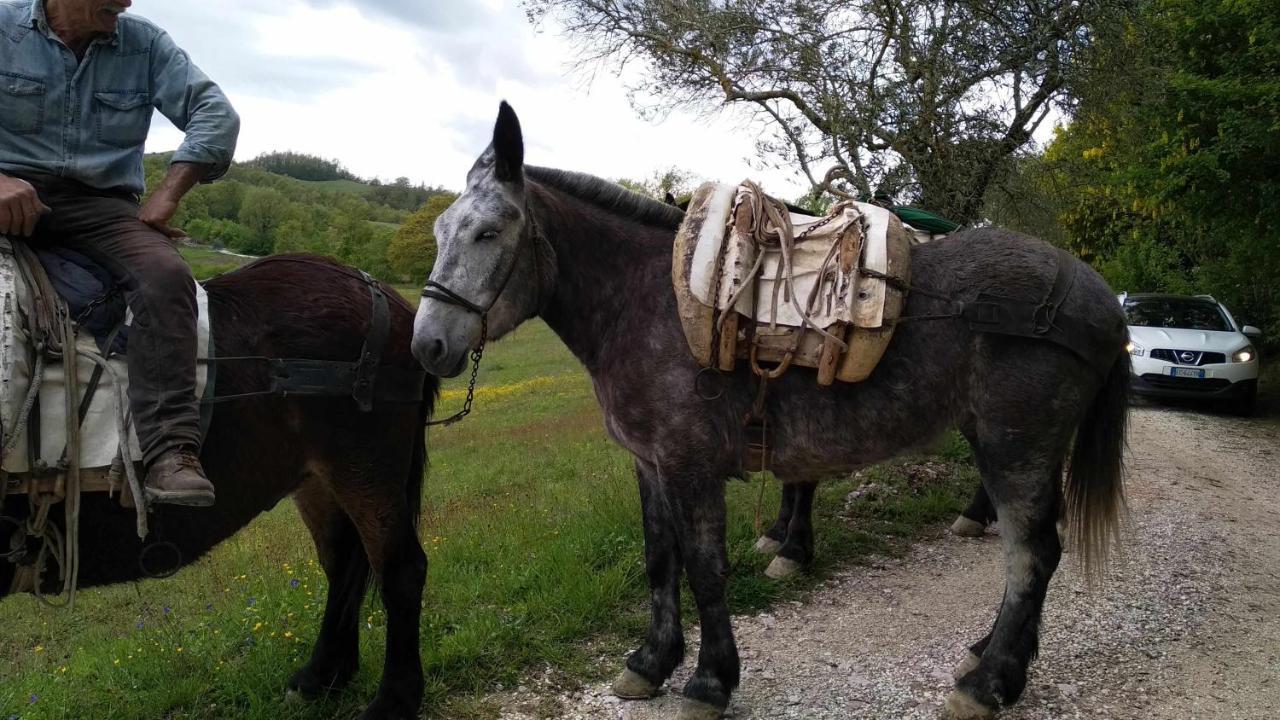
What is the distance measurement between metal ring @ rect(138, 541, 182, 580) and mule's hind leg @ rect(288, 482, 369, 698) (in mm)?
711

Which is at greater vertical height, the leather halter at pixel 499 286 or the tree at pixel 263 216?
the tree at pixel 263 216

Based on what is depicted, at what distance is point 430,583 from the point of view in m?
4.80

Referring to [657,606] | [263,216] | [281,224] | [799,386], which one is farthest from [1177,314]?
[263,216]

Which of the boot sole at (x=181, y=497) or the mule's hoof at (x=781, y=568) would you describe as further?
the mule's hoof at (x=781, y=568)

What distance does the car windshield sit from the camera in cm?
1270

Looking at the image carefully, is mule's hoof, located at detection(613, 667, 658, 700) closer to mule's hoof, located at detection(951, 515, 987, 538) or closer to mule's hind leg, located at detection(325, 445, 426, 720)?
mule's hind leg, located at detection(325, 445, 426, 720)

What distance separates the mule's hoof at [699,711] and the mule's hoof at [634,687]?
0.92 feet

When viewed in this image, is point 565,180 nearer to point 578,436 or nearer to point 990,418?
point 990,418

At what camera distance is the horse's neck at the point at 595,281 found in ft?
11.3

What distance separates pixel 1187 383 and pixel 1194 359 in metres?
0.39

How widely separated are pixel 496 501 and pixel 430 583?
342 cm

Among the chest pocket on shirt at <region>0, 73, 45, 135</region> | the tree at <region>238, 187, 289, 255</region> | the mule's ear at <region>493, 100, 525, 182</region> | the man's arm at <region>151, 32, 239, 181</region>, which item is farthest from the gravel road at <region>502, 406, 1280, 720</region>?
the tree at <region>238, 187, 289, 255</region>

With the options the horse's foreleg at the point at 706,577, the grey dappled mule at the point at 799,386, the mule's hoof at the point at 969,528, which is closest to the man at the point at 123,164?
the grey dappled mule at the point at 799,386

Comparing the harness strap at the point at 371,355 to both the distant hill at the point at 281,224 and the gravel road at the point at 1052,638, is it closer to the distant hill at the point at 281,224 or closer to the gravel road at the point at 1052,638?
the gravel road at the point at 1052,638
